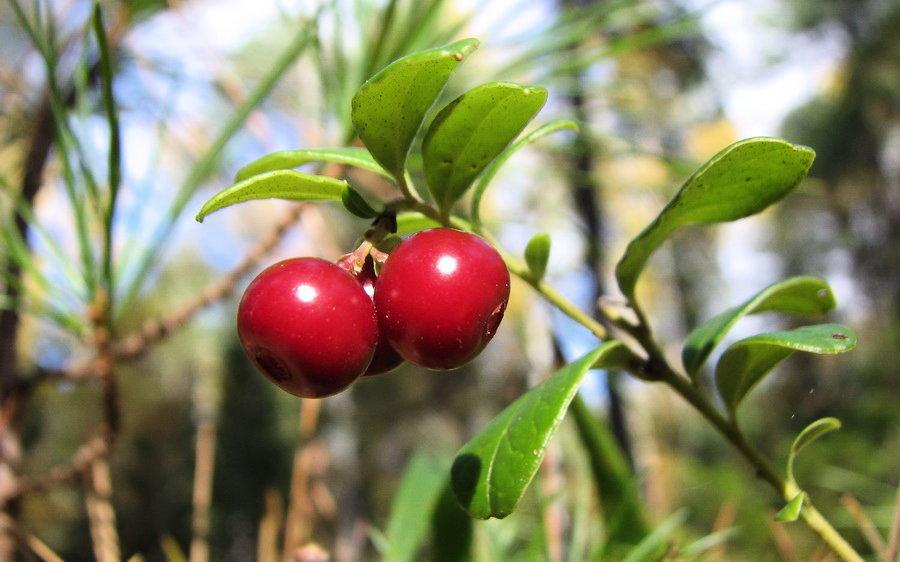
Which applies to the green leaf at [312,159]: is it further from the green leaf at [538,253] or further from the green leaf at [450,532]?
the green leaf at [450,532]

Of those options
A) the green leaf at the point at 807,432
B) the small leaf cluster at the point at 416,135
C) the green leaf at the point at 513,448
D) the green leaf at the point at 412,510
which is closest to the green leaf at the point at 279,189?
the small leaf cluster at the point at 416,135

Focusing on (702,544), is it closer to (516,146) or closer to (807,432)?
(807,432)

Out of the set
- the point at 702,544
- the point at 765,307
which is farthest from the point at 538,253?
the point at 702,544

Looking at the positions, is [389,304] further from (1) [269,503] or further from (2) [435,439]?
Answer: (2) [435,439]

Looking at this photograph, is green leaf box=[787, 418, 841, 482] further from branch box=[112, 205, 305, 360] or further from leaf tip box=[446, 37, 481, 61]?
branch box=[112, 205, 305, 360]

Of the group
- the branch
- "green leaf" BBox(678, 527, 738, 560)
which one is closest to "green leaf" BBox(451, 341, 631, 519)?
"green leaf" BBox(678, 527, 738, 560)

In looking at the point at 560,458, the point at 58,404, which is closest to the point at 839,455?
the point at 560,458
